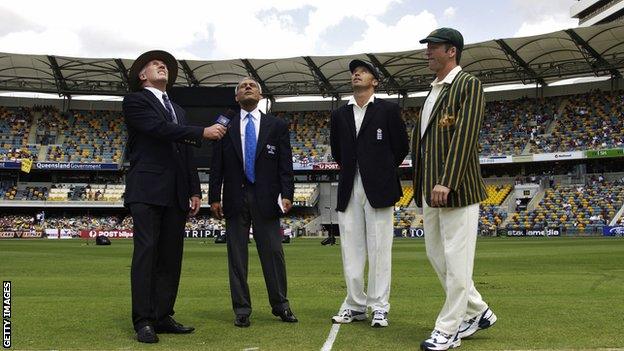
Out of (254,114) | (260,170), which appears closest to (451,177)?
(260,170)

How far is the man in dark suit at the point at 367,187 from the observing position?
632cm

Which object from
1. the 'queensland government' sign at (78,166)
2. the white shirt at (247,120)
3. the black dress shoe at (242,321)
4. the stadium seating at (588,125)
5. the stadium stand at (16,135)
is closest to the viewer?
the black dress shoe at (242,321)

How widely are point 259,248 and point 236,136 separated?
4.06ft

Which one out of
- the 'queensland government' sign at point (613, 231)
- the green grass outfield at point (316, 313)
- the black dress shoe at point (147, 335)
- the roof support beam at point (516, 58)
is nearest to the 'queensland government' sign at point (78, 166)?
the roof support beam at point (516, 58)

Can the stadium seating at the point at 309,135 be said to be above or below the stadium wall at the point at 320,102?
below

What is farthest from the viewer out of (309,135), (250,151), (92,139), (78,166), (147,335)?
(309,135)

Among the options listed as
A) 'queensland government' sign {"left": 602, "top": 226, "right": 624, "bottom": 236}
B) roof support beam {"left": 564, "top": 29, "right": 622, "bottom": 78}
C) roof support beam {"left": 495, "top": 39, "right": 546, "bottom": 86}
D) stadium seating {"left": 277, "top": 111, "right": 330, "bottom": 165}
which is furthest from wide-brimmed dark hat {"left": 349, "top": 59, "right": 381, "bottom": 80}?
stadium seating {"left": 277, "top": 111, "right": 330, "bottom": 165}

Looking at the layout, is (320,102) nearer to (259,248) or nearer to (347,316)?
(259,248)

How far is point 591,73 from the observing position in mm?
49812

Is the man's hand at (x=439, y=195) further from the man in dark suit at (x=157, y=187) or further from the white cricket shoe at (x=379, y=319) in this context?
the man in dark suit at (x=157, y=187)

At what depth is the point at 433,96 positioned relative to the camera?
5395 mm

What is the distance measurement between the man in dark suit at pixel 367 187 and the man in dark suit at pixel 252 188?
0.68 meters

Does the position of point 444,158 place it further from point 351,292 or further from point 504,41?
point 504,41

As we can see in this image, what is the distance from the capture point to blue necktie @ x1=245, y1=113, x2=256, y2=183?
259 inches
